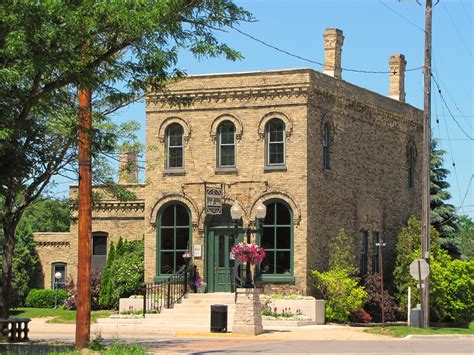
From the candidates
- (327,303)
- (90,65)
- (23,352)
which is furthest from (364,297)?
(90,65)

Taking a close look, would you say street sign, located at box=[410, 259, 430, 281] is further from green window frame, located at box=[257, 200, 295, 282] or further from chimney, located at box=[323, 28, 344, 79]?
chimney, located at box=[323, 28, 344, 79]

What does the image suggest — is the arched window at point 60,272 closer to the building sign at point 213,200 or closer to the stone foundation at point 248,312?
the building sign at point 213,200

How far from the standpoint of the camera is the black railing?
129ft

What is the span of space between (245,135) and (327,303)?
6.87 meters

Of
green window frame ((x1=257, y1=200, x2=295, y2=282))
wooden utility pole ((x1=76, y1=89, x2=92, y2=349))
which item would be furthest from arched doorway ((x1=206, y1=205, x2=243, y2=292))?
wooden utility pole ((x1=76, y1=89, x2=92, y2=349))

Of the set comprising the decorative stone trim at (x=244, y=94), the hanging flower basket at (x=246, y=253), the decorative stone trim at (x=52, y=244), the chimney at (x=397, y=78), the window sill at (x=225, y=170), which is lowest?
the hanging flower basket at (x=246, y=253)

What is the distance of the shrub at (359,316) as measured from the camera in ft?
130

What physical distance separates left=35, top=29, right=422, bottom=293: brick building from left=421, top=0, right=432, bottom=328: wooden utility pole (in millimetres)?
4578

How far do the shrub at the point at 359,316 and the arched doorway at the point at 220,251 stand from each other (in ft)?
15.1

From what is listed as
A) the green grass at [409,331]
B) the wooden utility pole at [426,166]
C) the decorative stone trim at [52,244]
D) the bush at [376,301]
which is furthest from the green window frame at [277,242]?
the decorative stone trim at [52,244]

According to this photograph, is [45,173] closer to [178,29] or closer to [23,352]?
[23,352]

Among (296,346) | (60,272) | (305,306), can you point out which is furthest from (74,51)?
(60,272)

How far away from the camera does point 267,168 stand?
39812 mm

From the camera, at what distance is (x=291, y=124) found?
1554 inches
